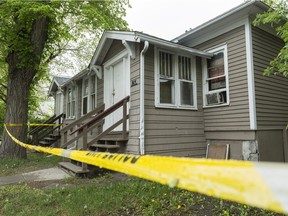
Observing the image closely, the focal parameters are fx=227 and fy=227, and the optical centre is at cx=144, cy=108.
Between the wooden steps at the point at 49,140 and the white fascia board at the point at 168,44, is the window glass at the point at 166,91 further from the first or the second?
the wooden steps at the point at 49,140

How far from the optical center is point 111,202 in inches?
145

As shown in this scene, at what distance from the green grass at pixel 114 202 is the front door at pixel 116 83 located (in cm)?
304

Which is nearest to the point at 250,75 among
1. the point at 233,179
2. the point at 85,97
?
the point at 233,179

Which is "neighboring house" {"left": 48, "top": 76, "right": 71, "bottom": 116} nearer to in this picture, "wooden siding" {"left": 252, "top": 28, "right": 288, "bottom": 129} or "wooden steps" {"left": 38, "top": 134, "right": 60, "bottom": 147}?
"wooden steps" {"left": 38, "top": 134, "right": 60, "bottom": 147}

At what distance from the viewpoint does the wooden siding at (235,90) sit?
20.6ft

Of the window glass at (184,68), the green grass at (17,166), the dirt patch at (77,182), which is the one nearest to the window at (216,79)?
the window glass at (184,68)

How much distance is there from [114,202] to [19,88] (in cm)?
675

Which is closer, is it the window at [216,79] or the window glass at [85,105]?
the window at [216,79]

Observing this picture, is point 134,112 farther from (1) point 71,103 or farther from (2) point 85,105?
(1) point 71,103

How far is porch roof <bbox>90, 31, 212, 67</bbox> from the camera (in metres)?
5.87

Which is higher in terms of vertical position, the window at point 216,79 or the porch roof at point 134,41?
the porch roof at point 134,41

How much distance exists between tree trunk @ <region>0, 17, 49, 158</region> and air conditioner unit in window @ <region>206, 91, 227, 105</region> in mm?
6323

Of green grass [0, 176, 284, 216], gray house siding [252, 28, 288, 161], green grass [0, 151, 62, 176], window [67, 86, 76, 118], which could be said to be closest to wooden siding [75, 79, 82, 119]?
window [67, 86, 76, 118]

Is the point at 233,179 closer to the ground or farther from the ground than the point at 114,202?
farther from the ground
